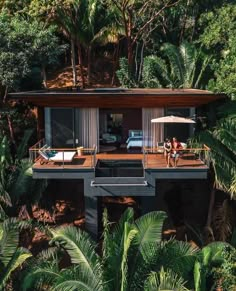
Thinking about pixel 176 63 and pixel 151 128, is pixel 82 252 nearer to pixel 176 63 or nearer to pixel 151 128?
pixel 151 128

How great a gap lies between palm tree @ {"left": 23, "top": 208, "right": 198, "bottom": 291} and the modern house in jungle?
2863mm

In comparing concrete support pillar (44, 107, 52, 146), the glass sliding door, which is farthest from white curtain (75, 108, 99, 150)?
concrete support pillar (44, 107, 52, 146)

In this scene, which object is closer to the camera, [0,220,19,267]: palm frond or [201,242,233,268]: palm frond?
[0,220,19,267]: palm frond

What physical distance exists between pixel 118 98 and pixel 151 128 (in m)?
2.43

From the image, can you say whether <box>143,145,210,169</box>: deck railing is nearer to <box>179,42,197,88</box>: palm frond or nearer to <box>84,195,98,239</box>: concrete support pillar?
<box>84,195,98,239</box>: concrete support pillar

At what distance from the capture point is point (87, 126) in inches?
784

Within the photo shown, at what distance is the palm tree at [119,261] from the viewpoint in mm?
12086

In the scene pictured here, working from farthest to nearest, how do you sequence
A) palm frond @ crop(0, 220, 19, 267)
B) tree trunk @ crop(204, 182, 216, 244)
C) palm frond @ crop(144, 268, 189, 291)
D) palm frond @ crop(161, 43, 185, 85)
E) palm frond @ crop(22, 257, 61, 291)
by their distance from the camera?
1. palm frond @ crop(161, 43, 185, 85)
2. tree trunk @ crop(204, 182, 216, 244)
3. palm frond @ crop(0, 220, 19, 267)
4. palm frond @ crop(22, 257, 61, 291)
5. palm frond @ crop(144, 268, 189, 291)

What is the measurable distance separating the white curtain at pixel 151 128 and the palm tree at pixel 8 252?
8.37 meters

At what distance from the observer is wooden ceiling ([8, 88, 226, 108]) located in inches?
722

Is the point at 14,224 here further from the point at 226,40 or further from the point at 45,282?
the point at 226,40

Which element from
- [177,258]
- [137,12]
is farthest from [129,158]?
[137,12]

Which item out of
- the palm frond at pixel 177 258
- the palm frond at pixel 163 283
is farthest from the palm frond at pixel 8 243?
the palm frond at pixel 177 258

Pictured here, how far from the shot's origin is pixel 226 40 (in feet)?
80.0
